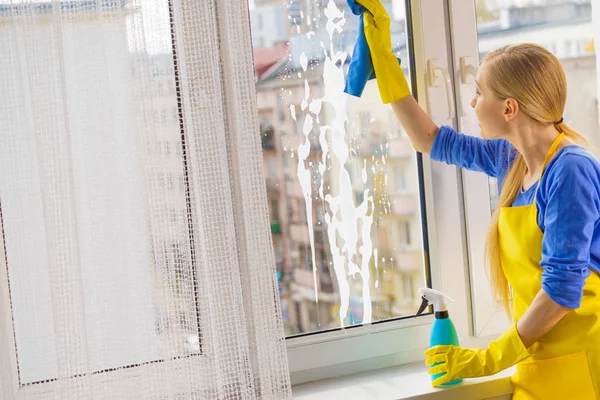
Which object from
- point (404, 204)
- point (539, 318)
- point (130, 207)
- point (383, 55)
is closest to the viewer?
point (130, 207)

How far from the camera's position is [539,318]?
1.46 m

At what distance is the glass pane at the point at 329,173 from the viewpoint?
1.65 m

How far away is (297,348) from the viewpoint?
1686 mm

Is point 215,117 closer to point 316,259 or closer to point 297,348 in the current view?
point 316,259

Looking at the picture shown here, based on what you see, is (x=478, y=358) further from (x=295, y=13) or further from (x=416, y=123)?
(x=295, y=13)

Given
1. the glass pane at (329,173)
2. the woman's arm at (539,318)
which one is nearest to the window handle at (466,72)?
the glass pane at (329,173)

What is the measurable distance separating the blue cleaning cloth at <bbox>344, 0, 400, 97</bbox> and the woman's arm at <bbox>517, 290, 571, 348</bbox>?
0.54 metres

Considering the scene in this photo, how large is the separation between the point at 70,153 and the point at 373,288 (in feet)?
2.57

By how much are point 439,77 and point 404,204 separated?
11.8 inches

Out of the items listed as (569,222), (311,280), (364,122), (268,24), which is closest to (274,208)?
(311,280)

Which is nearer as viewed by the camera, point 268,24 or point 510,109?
point 510,109

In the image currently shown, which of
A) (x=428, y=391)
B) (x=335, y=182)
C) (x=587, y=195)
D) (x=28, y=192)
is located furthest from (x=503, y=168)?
(x=28, y=192)

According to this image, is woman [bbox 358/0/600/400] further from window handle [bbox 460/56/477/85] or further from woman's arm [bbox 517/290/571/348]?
window handle [bbox 460/56/477/85]

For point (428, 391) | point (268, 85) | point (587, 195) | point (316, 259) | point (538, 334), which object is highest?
point (268, 85)
